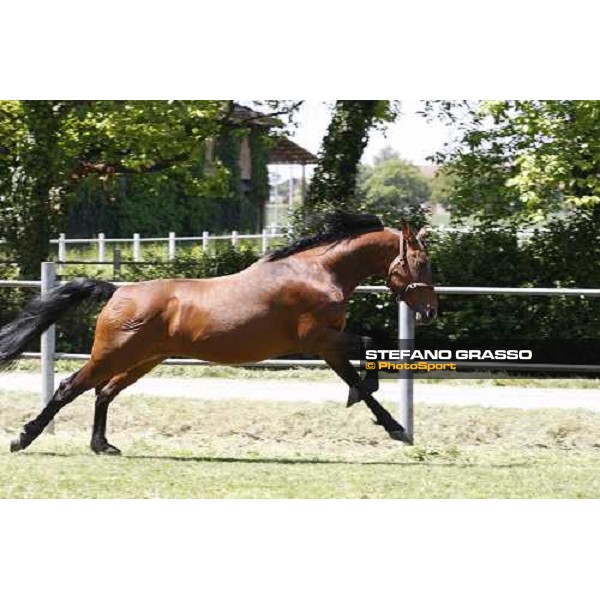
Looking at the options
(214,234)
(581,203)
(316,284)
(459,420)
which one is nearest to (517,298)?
(581,203)

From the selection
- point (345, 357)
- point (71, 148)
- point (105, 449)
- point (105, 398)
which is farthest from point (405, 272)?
point (71, 148)

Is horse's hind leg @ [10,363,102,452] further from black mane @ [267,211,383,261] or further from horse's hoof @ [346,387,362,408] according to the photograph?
horse's hoof @ [346,387,362,408]

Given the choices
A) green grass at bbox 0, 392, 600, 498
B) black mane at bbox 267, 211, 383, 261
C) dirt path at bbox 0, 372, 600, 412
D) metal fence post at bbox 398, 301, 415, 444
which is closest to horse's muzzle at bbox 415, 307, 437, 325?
metal fence post at bbox 398, 301, 415, 444

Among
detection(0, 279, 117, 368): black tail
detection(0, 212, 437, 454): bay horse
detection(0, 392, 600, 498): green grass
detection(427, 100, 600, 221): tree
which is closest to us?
detection(0, 392, 600, 498): green grass

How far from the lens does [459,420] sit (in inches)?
428

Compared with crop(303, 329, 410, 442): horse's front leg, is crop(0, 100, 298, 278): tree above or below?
above

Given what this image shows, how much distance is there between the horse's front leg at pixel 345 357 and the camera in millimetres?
8867

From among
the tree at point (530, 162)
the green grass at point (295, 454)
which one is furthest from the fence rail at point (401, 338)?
the tree at point (530, 162)

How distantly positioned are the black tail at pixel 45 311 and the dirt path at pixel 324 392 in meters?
2.59

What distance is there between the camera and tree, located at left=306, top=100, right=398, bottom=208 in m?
15.4

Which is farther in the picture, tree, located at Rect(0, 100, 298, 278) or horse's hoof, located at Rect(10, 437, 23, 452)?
tree, located at Rect(0, 100, 298, 278)

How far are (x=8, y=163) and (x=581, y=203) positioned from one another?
7.08 metres

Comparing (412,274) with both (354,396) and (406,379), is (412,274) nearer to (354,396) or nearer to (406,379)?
(354,396)

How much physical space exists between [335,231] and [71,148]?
24.5 feet
